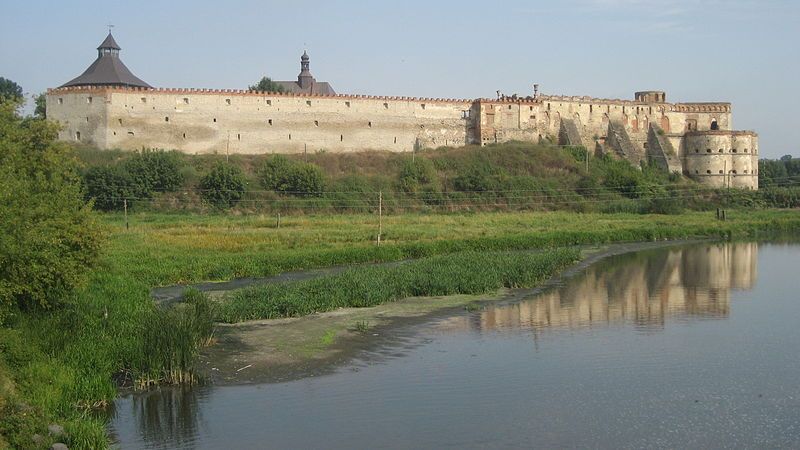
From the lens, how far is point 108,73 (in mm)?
43219

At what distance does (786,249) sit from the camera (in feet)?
101

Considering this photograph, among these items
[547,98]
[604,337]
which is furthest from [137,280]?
[547,98]

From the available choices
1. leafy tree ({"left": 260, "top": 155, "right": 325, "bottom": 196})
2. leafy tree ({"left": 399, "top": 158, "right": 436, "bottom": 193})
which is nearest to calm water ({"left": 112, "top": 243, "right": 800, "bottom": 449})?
leafy tree ({"left": 260, "top": 155, "right": 325, "bottom": 196})

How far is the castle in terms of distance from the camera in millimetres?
37719

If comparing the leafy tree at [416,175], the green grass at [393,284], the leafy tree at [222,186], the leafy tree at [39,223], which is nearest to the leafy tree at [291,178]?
the leafy tree at [222,186]

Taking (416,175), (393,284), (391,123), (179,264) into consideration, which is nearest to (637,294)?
(393,284)

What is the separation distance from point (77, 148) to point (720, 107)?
3288cm

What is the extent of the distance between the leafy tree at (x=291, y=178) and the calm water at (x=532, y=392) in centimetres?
1983

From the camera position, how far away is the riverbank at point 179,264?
1062 cm

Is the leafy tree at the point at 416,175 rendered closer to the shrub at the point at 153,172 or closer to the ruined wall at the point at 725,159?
the shrub at the point at 153,172

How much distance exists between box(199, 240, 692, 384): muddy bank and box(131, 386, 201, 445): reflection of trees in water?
0.77 metres

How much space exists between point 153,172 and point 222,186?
8.47ft

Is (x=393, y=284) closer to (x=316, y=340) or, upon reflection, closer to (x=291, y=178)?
(x=316, y=340)

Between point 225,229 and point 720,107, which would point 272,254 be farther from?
point 720,107
